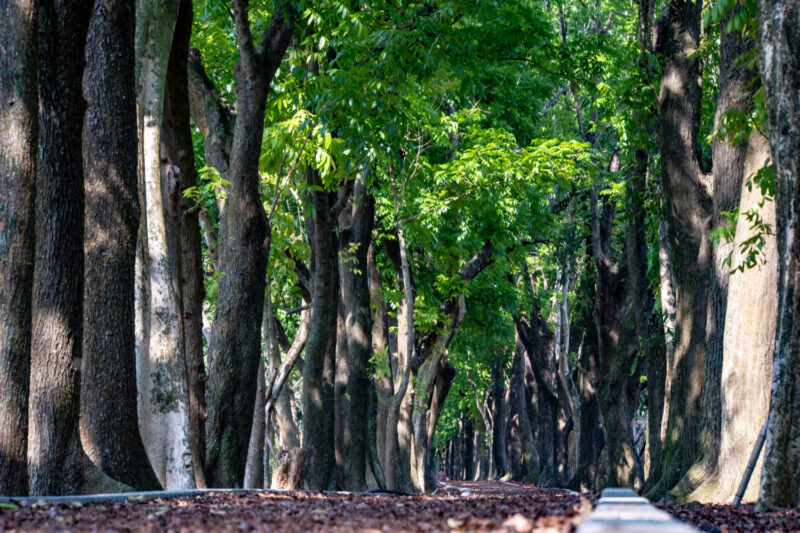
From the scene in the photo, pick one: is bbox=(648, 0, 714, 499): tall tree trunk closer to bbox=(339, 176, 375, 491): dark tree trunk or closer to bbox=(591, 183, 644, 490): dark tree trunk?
bbox=(339, 176, 375, 491): dark tree trunk

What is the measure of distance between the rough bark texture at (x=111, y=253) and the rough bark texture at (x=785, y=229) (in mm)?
5242

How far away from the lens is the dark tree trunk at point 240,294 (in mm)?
10844

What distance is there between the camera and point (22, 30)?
6.60 meters

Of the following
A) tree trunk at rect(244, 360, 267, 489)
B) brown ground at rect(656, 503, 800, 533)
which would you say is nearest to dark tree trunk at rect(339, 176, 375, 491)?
tree trunk at rect(244, 360, 267, 489)

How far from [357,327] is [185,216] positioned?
7517 millimetres

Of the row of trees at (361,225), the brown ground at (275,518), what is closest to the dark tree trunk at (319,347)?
the row of trees at (361,225)

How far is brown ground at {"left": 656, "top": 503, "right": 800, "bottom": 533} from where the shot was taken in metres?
5.41

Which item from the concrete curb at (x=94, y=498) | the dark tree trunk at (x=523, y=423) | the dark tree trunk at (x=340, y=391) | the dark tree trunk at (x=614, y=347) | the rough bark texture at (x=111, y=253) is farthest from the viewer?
the dark tree trunk at (x=523, y=423)

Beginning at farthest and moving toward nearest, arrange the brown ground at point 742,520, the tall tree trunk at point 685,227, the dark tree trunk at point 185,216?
1. the tall tree trunk at point 685,227
2. the dark tree trunk at point 185,216
3. the brown ground at point 742,520

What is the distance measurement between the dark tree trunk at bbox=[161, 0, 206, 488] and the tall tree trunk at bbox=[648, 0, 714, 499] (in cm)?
671

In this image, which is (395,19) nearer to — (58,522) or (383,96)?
(383,96)

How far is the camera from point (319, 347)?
50.5 ft

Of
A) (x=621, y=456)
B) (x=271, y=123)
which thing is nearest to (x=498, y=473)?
(x=621, y=456)

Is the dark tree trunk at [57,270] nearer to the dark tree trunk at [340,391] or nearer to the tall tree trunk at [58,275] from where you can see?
the tall tree trunk at [58,275]
